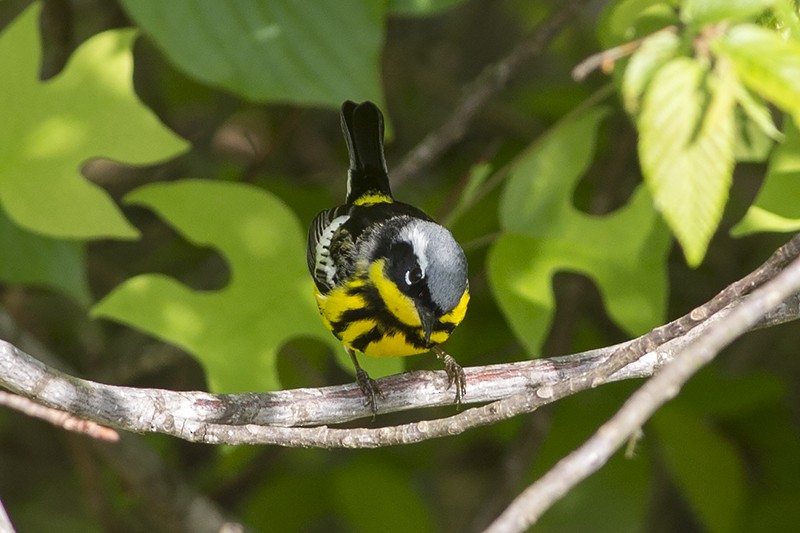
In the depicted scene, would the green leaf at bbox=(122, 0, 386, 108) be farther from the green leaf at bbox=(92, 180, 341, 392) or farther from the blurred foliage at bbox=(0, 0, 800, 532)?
the green leaf at bbox=(92, 180, 341, 392)

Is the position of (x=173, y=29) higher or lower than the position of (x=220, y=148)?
higher

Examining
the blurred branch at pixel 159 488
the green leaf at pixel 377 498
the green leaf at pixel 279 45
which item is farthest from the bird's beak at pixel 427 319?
the green leaf at pixel 377 498

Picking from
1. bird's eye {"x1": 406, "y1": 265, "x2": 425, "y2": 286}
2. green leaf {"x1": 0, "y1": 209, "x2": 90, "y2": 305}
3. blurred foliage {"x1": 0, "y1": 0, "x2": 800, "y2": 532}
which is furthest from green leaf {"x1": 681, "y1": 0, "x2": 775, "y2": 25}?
green leaf {"x1": 0, "y1": 209, "x2": 90, "y2": 305}

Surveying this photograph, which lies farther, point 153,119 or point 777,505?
point 777,505

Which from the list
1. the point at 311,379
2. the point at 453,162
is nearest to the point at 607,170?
the point at 453,162

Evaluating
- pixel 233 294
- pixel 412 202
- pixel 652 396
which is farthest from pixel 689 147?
pixel 412 202

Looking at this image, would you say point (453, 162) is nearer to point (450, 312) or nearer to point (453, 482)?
point (453, 482)

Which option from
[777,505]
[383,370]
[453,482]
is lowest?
[453,482]
